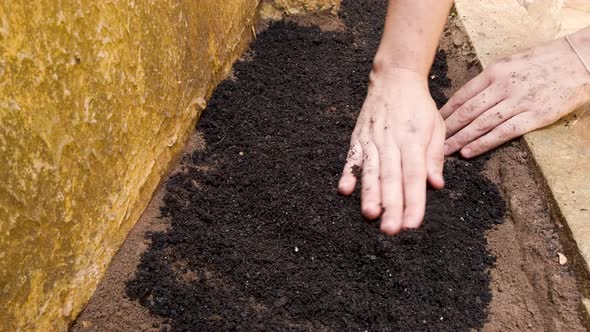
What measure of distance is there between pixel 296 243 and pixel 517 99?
2.91ft

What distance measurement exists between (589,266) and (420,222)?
44cm

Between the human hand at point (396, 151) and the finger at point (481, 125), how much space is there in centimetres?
13

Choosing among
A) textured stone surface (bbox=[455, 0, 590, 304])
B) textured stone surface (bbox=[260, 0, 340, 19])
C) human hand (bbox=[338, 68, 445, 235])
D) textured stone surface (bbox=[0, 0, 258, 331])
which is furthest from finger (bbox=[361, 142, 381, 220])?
textured stone surface (bbox=[260, 0, 340, 19])

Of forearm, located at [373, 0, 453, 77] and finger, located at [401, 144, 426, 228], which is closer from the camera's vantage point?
finger, located at [401, 144, 426, 228]

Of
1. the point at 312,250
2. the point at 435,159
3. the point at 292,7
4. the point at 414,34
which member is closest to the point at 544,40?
the point at 414,34

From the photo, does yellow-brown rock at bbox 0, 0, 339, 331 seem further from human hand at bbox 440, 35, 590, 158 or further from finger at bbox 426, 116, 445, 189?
human hand at bbox 440, 35, 590, 158

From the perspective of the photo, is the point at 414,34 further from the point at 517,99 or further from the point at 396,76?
the point at 517,99

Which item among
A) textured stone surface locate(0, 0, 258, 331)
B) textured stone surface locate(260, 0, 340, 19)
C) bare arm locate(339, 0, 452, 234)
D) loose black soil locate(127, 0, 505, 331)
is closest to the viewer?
textured stone surface locate(0, 0, 258, 331)

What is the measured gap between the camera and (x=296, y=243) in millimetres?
1458

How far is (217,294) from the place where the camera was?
1.35 meters

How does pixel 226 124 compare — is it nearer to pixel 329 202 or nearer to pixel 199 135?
pixel 199 135

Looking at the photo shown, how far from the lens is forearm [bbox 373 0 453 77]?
5.67 ft

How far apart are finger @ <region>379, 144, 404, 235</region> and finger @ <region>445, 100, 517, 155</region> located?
0.32 metres

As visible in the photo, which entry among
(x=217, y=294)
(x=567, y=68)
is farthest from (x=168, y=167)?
(x=567, y=68)
